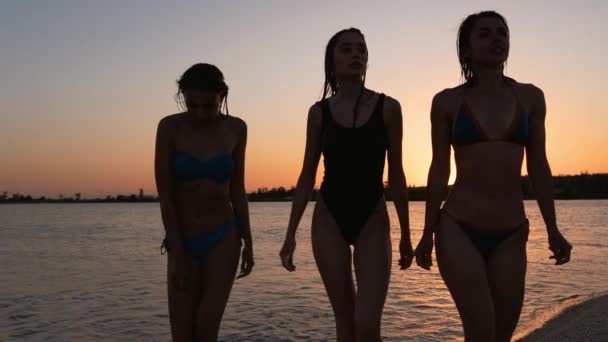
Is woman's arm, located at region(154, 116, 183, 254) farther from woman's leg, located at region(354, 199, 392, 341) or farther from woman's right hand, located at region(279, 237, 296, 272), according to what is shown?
woman's leg, located at region(354, 199, 392, 341)

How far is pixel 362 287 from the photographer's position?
440 cm

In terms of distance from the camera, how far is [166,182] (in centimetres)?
467

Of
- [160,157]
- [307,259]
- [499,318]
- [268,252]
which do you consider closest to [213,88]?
[160,157]

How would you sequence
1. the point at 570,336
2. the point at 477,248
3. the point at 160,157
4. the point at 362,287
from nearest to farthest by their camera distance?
the point at 477,248 < the point at 362,287 < the point at 160,157 < the point at 570,336

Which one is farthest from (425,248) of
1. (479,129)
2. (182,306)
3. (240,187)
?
(182,306)

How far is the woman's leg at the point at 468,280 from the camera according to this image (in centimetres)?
395

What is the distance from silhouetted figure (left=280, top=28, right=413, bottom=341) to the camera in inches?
179

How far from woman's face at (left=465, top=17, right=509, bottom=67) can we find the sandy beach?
20.5 feet

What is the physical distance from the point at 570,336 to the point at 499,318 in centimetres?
601

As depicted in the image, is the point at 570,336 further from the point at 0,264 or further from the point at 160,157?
the point at 0,264

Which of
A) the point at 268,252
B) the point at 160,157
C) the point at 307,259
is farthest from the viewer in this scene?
the point at 268,252

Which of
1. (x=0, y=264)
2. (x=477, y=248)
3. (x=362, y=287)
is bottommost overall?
(x=0, y=264)

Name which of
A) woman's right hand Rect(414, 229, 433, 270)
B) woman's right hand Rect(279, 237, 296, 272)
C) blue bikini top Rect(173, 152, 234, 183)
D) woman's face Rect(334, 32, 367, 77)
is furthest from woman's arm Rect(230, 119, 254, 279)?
woman's right hand Rect(414, 229, 433, 270)

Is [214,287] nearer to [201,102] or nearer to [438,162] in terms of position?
[201,102]
